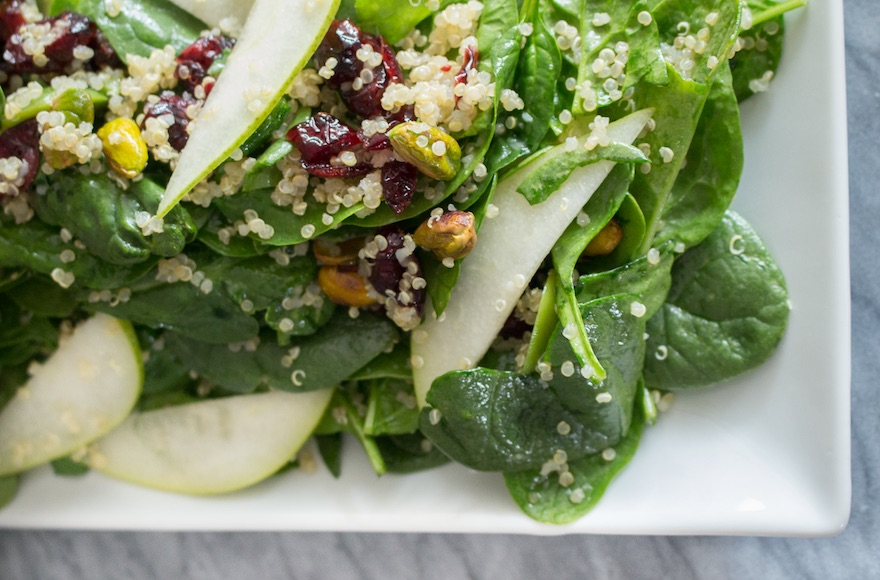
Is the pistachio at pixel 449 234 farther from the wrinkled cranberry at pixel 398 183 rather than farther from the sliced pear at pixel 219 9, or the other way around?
the sliced pear at pixel 219 9

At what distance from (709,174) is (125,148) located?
76 centimetres

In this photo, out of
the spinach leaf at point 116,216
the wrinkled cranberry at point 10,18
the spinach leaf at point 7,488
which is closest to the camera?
the spinach leaf at point 116,216

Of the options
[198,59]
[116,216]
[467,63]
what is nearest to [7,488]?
[116,216]

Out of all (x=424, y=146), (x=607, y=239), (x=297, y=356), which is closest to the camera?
(x=424, y=146)

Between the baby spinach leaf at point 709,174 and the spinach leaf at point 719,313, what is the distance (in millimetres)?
46

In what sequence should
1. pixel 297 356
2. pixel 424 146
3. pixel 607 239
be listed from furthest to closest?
pixel 297 356 → pixel 607 239 → pixel 424 146

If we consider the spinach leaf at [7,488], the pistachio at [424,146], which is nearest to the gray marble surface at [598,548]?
the spinach leaf at [7,488]

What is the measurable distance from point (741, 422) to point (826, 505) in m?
0.15

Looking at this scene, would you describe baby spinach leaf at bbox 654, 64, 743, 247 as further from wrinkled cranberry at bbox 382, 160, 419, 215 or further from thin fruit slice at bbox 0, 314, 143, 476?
thin fruit slice at bbox 0, 314, 143, 476

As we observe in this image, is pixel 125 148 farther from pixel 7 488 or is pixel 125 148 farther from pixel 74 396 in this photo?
pixel 7 488

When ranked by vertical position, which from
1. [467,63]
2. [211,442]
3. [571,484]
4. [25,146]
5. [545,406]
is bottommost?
[211,442]

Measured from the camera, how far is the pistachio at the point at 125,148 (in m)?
1.04

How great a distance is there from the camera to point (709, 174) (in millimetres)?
1078

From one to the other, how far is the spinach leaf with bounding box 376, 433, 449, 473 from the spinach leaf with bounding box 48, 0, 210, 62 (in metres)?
0.64
